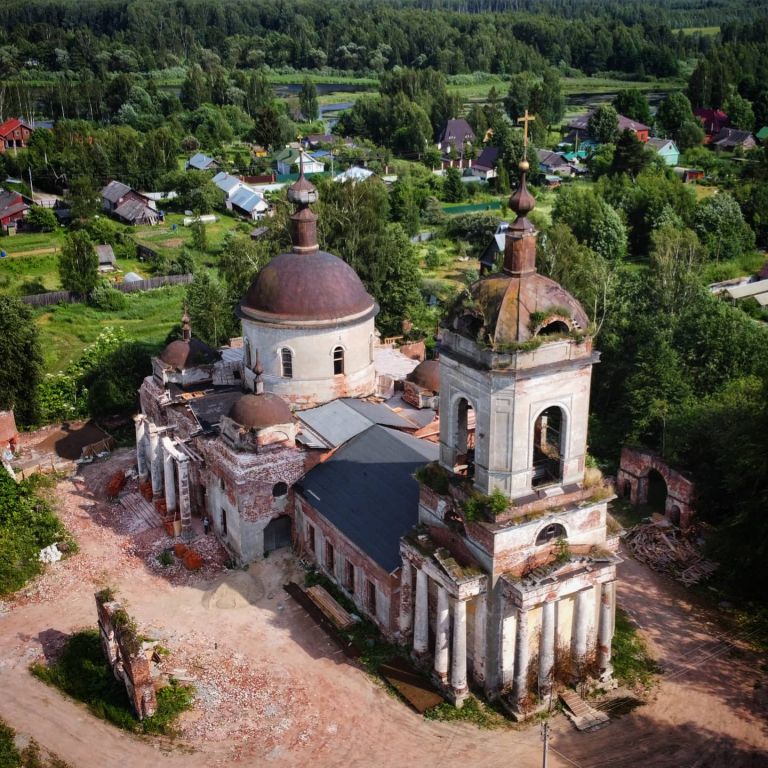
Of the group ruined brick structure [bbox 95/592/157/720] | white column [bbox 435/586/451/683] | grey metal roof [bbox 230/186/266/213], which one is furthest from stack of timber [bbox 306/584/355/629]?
grey metal roof [bbox 230/186/266/213]

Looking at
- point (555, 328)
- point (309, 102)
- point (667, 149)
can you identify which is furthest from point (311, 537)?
point (309, 102)

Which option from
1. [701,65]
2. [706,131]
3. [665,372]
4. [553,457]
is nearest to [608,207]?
[665,372]

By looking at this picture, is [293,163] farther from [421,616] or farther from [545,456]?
[421,616]

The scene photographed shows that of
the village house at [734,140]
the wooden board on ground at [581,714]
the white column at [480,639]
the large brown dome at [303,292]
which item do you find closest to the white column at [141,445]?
the large brown dome at [303,292]

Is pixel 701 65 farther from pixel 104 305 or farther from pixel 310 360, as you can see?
pixel 310 360

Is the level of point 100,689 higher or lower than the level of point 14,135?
lower

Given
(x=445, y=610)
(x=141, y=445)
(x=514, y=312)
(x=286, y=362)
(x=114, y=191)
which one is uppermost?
(x=514, y=312)

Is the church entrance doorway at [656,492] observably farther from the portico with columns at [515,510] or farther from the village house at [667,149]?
the village house at [667,149]
